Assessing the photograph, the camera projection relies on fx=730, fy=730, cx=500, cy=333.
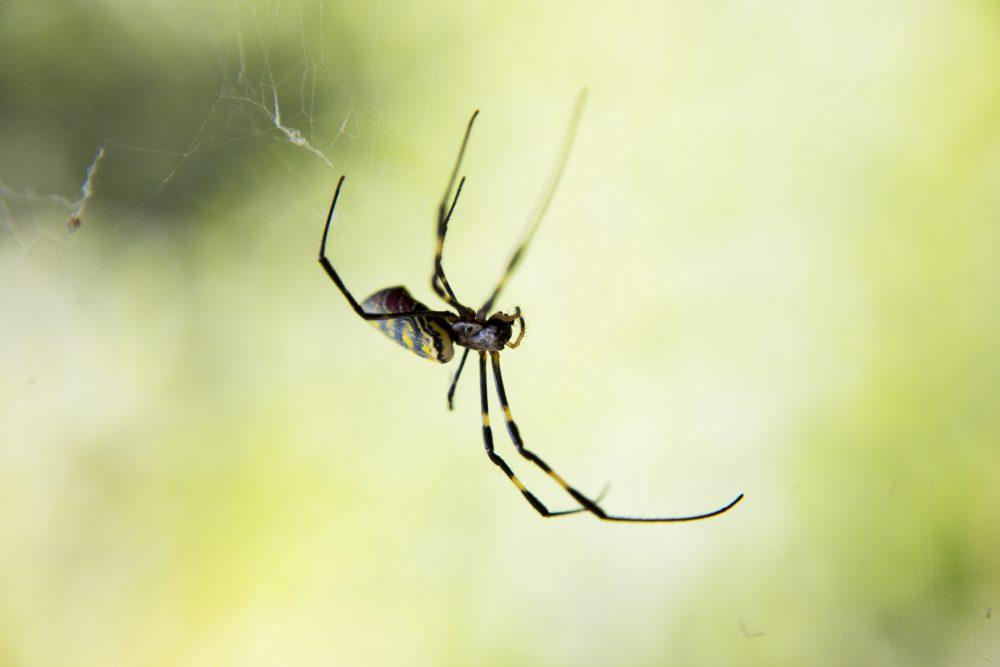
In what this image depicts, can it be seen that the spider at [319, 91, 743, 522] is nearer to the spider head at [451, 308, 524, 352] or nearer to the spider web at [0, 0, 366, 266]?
the spider head at [451, 308, 524, 352]

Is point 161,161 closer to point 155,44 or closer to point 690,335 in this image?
point 155,44

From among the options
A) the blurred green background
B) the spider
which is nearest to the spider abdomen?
the spider

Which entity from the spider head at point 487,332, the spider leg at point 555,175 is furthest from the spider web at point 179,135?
the spider head at point 487,332

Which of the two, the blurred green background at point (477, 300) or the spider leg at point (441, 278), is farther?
the blurred green background at point (477, 300)

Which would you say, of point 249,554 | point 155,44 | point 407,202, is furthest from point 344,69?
point 249,554

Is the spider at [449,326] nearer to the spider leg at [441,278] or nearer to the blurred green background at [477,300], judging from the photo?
the spider leg at [441,278]

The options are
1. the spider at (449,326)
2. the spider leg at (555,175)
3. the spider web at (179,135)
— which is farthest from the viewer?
the spider leg at (555,175)

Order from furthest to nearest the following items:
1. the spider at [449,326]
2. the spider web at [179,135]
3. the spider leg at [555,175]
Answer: the spider leg at [555,175] < the spider web at [179,135] < the spider at [449,326]
